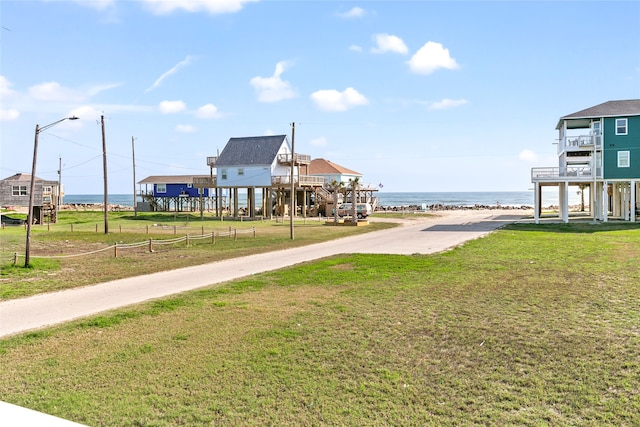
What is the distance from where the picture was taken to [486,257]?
1997 centimetres

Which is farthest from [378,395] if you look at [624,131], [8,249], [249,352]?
[624,131]

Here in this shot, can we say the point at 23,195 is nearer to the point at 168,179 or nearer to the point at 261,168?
the point at 261,168

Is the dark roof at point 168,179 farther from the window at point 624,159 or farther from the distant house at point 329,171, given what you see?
the window at point 624,159

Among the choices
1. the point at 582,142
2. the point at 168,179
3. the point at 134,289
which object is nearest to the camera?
the point at 134,289

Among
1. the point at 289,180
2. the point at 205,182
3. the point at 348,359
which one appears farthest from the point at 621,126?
the point at 205,182

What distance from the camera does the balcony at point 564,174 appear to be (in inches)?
1716

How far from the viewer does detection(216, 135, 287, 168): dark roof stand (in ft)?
196

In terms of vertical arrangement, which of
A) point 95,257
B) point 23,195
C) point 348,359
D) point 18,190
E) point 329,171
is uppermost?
point 329,171

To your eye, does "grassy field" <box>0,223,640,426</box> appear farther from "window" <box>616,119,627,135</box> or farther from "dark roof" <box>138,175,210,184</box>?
"dark roof" <box>138,175,210,184</box>

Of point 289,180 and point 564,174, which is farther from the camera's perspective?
point 289,180

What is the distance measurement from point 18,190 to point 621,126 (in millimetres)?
58140

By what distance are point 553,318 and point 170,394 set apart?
744 cm

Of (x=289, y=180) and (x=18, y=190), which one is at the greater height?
(x=289, y=180)

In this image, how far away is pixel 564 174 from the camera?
1735 inches
